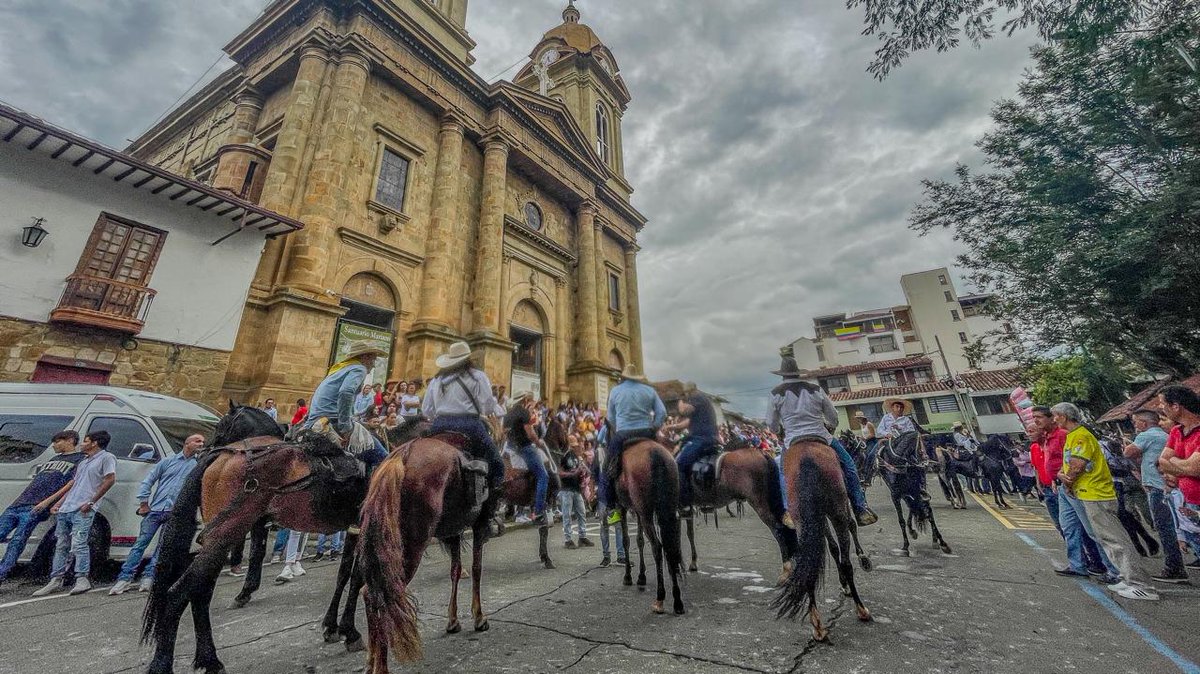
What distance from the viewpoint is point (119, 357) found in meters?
8.43

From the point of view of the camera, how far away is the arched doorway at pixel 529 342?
58.3ft

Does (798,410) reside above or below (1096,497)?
above

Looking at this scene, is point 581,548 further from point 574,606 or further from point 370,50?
point 370,50

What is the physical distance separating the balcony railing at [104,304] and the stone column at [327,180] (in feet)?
8.60

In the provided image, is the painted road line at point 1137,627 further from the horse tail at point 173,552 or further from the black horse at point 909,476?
the horse tail at point 173,552

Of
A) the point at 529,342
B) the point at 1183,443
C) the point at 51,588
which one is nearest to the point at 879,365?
the point at 529,342

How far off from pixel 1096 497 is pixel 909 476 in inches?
77.3

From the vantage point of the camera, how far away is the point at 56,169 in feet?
26.9

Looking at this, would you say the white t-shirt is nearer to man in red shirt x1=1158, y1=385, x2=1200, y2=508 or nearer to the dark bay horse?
the dark bay horse

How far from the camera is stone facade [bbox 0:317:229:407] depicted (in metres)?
7.45

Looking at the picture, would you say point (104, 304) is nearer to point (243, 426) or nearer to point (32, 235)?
point (32, 235)

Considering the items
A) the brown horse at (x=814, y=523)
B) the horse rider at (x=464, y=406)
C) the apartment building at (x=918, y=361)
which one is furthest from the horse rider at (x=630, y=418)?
the apartment building at (x=918, y=361)

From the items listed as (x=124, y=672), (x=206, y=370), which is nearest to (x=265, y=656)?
(x=124, y=672)

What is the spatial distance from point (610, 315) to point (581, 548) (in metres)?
17.6
